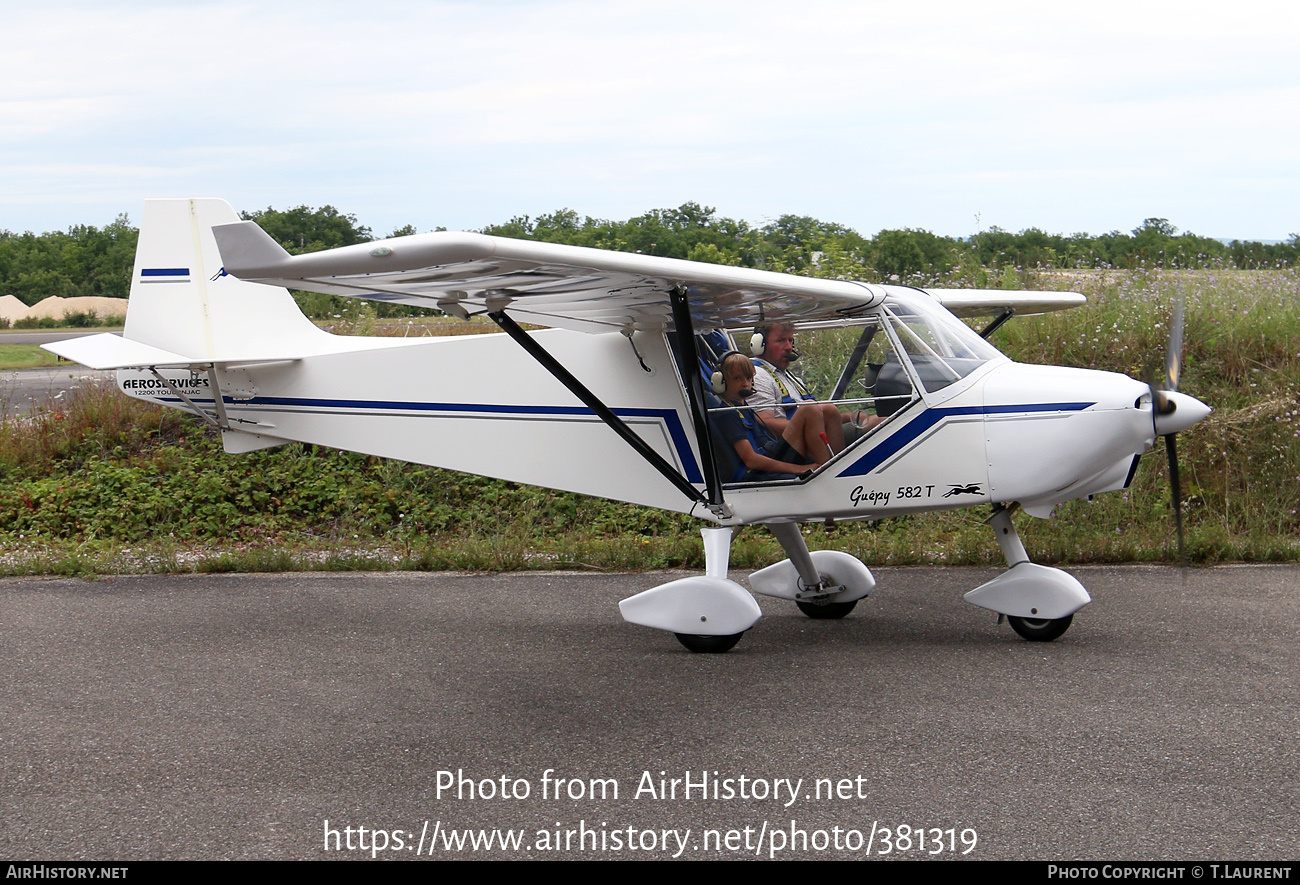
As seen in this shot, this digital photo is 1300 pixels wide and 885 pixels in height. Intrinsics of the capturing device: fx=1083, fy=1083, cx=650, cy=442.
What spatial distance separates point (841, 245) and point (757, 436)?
30.0 ft

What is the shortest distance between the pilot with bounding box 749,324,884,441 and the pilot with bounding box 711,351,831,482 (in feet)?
0.13

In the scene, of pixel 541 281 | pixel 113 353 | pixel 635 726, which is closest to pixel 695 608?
pixel 635 726

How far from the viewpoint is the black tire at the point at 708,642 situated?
579cm

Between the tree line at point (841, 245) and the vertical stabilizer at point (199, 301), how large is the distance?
5026 mm

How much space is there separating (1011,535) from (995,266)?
7708 millimetres

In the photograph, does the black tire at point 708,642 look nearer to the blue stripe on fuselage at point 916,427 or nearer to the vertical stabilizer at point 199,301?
the blue stripe on fuselage at point 916,427

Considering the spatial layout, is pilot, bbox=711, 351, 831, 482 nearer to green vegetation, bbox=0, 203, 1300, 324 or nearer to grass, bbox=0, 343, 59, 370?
A: green vegetation, bbox=0, 203, 1300, 324

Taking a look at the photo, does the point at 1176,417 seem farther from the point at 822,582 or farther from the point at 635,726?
the point at 635,726

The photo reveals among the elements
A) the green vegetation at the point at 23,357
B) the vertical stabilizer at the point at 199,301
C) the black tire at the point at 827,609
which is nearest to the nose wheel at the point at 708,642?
the black tire at the point at 827,609

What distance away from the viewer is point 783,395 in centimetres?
586

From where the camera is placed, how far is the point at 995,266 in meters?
13.0

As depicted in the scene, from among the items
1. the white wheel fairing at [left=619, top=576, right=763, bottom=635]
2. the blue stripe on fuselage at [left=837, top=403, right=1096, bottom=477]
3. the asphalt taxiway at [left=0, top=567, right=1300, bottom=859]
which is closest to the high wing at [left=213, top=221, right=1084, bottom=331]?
the blue stripe on fuselage at [left=837, top=403, right=1096, bottom=477]
